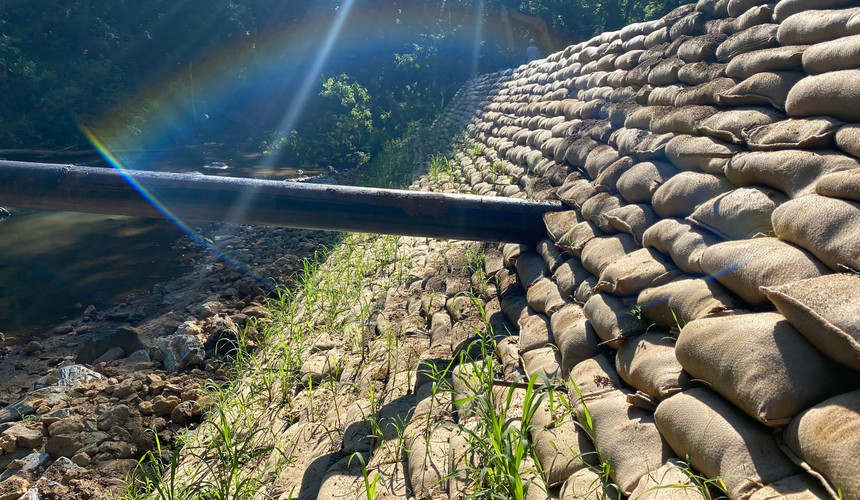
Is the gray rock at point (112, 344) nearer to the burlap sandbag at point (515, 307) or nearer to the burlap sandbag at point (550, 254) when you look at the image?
the burlap sandbag at point (515, 307)

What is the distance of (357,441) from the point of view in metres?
2.94

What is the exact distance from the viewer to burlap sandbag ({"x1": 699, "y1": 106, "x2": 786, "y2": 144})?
8.32ft

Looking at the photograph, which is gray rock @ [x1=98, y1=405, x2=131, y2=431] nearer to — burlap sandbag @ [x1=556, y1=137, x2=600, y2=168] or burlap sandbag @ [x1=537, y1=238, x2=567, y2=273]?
burlap sandbag @ [x1=537, y1=238, x2=567, y2=273]

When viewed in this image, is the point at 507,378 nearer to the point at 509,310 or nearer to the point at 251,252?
the point at 509,310

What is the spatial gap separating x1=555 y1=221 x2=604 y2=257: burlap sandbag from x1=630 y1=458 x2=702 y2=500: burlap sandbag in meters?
1.69

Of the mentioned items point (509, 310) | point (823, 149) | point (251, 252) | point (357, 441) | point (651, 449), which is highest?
point (823, 149)

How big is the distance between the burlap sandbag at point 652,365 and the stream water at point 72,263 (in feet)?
24.0

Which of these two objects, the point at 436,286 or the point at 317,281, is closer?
the point at 436,286

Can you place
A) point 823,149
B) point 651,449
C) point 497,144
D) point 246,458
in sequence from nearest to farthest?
point 651,449 < point 823,149 < point 246,458 < point 497,144

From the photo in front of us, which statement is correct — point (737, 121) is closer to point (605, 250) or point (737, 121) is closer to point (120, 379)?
point (605, 250)

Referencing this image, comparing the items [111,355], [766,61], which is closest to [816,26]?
[766,61]

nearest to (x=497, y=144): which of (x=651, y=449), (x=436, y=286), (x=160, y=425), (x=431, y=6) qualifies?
(x=436, y=286)

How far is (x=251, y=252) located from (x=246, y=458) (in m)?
7.27

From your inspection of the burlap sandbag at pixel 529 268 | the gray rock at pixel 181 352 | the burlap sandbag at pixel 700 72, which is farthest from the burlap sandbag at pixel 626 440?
the gray rock at pixel 181 352
